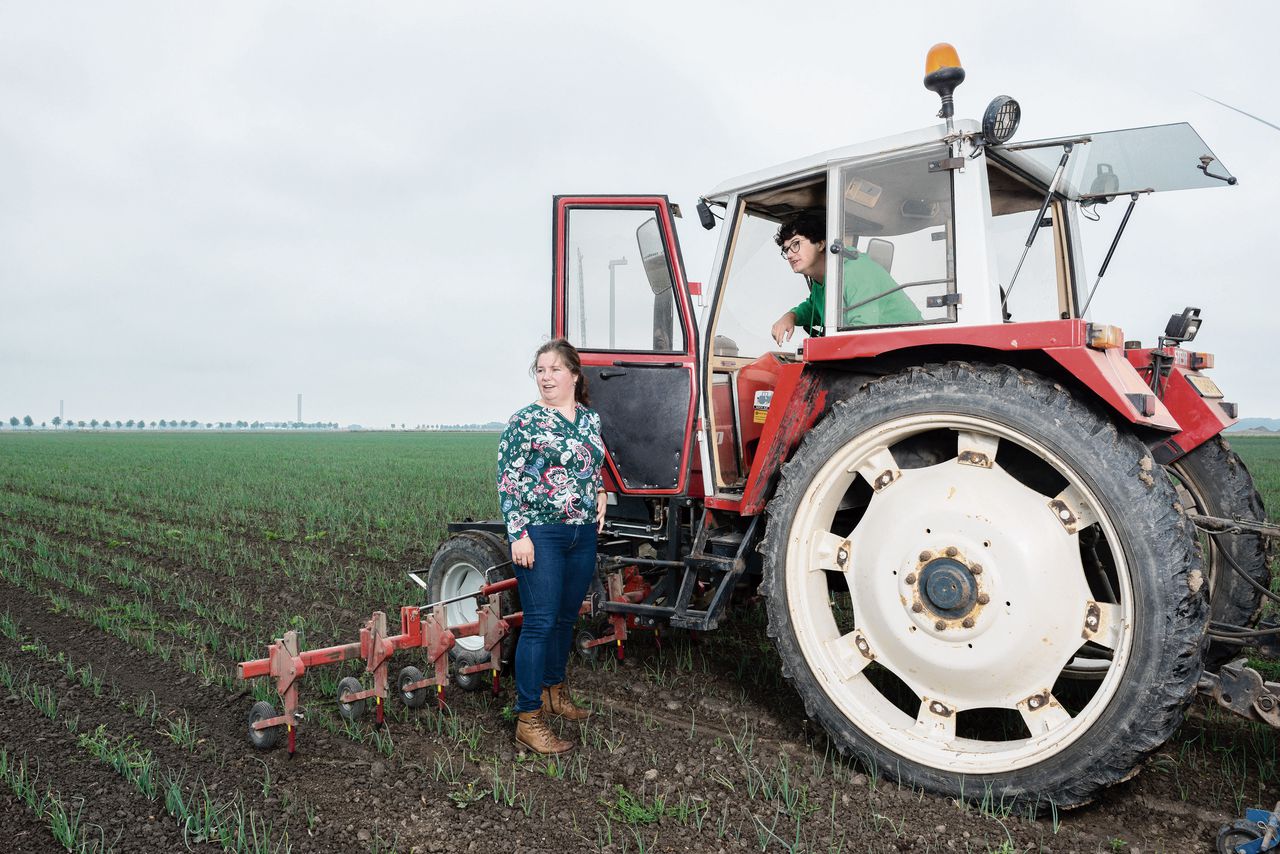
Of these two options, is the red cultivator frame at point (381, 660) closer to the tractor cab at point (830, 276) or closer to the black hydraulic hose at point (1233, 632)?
the tractor cab at point (830, 276)

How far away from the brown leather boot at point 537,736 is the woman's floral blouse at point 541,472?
2.63 ft

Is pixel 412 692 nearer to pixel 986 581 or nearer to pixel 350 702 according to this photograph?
pixel 350 702

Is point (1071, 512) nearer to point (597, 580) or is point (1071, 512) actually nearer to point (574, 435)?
point (574, 435)

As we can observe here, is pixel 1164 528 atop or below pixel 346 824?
atop

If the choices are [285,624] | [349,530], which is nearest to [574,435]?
[285,624]

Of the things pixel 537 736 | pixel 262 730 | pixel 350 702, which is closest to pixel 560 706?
pixel 537 736

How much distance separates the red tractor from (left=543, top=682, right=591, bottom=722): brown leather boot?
1.85 feet

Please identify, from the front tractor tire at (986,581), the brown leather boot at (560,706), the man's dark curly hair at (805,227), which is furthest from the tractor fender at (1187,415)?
the brown leather boot at (560,706)

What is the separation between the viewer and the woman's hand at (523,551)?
3.58 meters

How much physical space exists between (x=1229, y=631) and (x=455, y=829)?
3304 millimetres

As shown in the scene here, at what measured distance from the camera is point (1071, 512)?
9.55ft

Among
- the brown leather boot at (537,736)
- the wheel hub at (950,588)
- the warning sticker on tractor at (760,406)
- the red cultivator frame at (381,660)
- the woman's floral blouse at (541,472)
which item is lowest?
the brown leather boot at (537,736)

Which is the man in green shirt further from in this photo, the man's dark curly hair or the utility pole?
the utility pole

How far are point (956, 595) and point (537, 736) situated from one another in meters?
1.86
